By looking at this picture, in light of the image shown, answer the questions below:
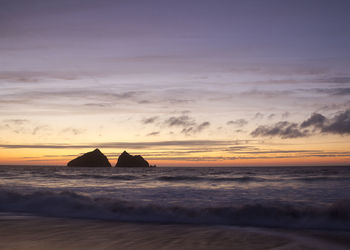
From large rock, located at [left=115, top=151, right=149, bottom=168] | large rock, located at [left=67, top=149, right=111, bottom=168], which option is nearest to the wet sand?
large rock, located at [left=115, top=151, right=149, bottom=168]

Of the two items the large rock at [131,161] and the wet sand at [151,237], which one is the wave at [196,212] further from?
the large rock at [131,161]

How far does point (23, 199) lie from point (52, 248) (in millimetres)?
8079

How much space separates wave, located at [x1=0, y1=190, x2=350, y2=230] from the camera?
28.4ft

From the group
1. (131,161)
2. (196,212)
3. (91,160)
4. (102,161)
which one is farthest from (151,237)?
(91,160)

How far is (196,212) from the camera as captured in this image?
9672mm

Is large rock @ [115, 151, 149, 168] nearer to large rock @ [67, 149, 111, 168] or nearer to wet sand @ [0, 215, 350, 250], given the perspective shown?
large rock @ [67, 149, 111, 168]

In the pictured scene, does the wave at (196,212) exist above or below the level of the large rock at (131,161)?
above

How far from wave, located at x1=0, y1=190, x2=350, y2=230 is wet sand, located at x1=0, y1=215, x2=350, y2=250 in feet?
3.84

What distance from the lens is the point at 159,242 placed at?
602 cm

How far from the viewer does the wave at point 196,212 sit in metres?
8.65

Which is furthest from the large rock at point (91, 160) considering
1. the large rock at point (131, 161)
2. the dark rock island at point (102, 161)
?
the large rock at point (131, 161)

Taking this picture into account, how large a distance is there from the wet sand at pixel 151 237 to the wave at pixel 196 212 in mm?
1172

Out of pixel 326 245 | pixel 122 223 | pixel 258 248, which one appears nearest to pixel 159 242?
pixel 258 248

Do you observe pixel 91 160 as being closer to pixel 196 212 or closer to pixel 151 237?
pixel 196 212
